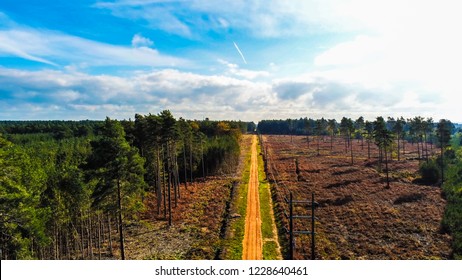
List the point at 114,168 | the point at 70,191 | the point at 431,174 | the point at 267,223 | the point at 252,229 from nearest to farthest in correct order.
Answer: the point at 114,168 → the point at 70,191 → the point at 252,229 → the point at 267,223 → the point at 431,174

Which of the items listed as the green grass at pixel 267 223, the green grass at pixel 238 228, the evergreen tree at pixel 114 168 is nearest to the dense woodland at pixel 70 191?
the evergreen tree at pixel 114 168

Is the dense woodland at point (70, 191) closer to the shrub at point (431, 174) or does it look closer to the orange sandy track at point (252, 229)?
the orange sandy track at point (252, 229)

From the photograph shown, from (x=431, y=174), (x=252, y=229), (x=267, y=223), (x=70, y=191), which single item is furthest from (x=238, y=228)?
(x=431, y=174)

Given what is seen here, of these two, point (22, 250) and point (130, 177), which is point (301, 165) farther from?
point (22, 250)

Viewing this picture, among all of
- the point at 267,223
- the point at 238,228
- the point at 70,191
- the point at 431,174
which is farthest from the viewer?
the point at 431,174

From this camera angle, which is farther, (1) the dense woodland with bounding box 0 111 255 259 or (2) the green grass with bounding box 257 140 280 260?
(2) the green grass with bounding box 257 140 280 260

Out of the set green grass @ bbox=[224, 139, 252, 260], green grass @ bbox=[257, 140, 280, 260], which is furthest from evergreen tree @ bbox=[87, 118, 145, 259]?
green grass @ bbox=[257, 140, 280, 260]

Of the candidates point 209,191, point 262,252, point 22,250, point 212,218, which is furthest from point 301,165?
point 22,250

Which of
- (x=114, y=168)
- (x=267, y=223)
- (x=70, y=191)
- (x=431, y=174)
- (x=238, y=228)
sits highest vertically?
(x=114, y=168)

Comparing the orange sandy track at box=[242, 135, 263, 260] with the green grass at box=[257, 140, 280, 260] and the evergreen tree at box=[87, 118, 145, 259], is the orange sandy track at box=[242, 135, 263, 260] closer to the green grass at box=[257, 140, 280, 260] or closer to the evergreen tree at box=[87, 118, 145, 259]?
the green grass at box=[257, 140, 280, 260]

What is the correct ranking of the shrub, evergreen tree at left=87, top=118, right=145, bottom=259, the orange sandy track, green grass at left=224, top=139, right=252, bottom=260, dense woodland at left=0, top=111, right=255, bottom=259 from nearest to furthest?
dense woodland at left=0, top=111, right=255, bottom=259 → evergreen tree at left=87, top=118, right=145, bottom=259 → green grass at left=224, top=139, right=252, bottom=260 → the orange sandy track → the shrub

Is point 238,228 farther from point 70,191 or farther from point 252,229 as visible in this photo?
point 70,191
